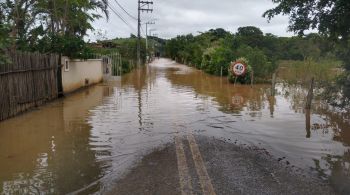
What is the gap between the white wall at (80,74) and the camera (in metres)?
21.7

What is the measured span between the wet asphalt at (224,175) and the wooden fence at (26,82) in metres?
6.80

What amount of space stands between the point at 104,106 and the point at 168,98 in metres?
3.71

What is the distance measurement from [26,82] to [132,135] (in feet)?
20.7

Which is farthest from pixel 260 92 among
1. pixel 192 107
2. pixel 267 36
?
pixel 267 36

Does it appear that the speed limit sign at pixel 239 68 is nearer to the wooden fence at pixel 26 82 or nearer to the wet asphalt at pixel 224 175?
the wooden fence at pixel 26 82

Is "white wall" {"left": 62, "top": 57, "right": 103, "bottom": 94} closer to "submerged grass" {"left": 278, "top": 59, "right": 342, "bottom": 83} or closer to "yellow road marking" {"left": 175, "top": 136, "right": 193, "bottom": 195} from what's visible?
"submerged grass" {"left": 278, "top": 59, "right": 342, "bottom": 83}

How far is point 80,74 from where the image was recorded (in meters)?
25.3

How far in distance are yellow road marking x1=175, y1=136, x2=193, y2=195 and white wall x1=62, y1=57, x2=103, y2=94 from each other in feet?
43.8

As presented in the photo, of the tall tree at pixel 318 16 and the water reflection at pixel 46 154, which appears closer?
the water reflection at pixel 46 154

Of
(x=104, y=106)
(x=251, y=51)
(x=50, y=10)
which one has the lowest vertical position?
(x=104, y=106)

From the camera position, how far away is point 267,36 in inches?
2464

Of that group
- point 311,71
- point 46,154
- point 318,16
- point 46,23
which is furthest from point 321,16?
point 46,23

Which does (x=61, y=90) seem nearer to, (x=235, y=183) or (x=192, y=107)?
(x=192, y=107)

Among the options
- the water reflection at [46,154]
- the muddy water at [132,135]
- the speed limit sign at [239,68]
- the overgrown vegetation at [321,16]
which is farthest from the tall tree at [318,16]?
the speed limit sign at [239,68]
